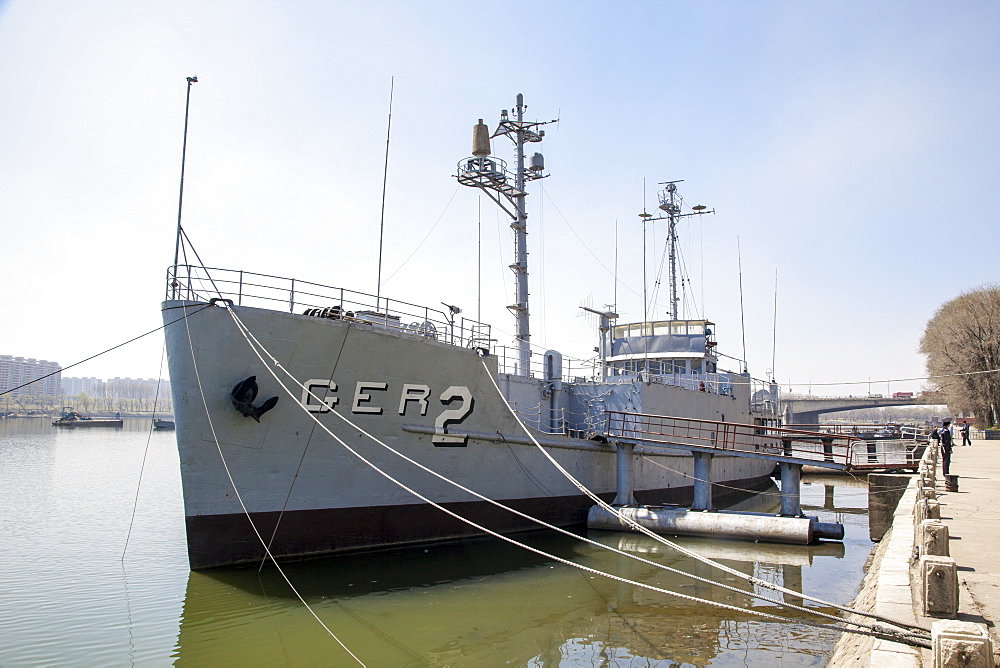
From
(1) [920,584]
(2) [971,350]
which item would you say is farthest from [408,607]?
(2) [971,350]

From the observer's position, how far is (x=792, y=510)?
45.8 feet

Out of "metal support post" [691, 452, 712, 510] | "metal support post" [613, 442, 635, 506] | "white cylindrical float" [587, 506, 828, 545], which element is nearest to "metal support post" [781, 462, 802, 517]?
"white cylindrical float" [587, 506, 828, 545]

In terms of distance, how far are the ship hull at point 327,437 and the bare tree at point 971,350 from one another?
126 ft

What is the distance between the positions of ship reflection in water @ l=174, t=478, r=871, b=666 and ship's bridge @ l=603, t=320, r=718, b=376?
31.4 ft

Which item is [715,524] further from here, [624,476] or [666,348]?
[666,348]

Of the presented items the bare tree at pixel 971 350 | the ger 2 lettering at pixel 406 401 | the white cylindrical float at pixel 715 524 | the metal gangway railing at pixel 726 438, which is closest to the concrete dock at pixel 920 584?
the white cylindrical float at pixel 715 524

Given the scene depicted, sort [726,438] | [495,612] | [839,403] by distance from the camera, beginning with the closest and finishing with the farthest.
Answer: [495,612]
[726,438]
[839,403]

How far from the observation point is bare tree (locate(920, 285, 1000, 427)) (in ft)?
130

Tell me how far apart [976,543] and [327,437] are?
9.16 m

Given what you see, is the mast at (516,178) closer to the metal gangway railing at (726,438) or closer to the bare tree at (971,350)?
the metal gangway railing at (726,438)

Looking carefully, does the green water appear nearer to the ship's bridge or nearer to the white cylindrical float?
the white cylindrical float

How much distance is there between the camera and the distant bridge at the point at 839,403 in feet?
173

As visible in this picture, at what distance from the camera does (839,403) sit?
61844 millimetres

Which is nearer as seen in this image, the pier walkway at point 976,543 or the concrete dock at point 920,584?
the concrete dock at point 920,584
